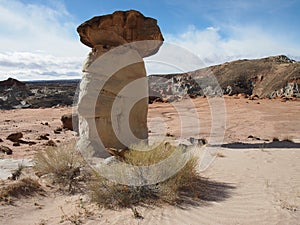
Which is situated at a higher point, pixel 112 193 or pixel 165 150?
pixel 165 150

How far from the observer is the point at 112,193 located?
4.65 meters

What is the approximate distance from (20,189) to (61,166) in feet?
2.77

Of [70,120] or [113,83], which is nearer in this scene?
[113,83]

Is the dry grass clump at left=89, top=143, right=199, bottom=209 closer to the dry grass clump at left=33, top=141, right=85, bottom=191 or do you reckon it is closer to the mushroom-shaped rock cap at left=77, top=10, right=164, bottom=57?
the dry grass clump at left=33, top=141, right=85, bottom=191

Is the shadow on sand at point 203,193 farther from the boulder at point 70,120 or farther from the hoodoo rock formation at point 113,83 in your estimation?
the boulder at point 70,120

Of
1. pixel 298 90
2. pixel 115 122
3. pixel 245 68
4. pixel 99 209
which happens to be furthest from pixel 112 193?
pixel 245 68

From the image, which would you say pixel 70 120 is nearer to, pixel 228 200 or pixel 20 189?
pixel 20 189

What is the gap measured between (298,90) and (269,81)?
9.91 meters

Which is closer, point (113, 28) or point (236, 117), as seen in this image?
point (113, 28)

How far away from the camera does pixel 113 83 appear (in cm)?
761

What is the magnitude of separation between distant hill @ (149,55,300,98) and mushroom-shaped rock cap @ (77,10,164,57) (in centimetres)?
2523

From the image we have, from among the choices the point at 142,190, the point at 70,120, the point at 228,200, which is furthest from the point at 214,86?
the point at 142,190

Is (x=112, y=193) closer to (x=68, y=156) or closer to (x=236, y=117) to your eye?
(x=68, y=156)

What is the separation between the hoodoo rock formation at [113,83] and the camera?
296 inches
